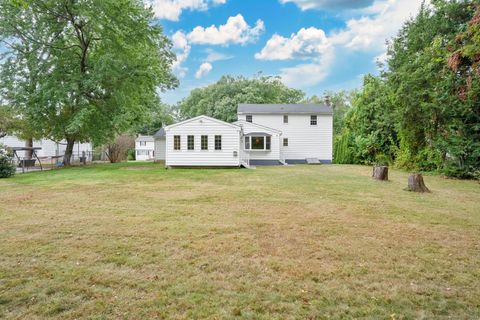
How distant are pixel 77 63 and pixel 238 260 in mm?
19544

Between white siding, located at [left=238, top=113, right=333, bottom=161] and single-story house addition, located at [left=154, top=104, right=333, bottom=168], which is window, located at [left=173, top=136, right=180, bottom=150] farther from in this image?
white siding, located at [left=238, top=113, right=333, bottom=161]

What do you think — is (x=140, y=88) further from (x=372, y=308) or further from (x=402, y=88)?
(x=372, y=308)

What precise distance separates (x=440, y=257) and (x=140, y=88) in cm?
1929

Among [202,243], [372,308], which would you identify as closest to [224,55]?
[202,243]

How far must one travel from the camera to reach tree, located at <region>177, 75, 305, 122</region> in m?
34.8

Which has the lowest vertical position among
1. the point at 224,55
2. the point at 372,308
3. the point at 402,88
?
the point at 372,308

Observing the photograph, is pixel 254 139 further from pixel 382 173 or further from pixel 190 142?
pixel 382 173

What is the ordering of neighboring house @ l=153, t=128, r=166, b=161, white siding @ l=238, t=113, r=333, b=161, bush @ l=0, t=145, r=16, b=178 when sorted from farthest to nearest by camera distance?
1. neighboring house @ l=153, t=128, r=166, b=161
2. white siding @ l=238, t=113, r=333, b=161
3. bush @ l=0, t=145, r=16, b=178

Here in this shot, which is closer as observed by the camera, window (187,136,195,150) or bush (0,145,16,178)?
bush (0,145,16,178)

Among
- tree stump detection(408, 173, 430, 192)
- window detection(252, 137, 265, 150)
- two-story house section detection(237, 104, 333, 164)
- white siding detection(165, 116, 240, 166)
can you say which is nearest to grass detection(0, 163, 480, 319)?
tree stump detection(408, 173, 430, 192)

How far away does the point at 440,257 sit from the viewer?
12.6 ft

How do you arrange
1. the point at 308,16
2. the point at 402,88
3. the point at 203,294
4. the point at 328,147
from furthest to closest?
the point at 328,147 < the point at 308,16 < the point at 402,88 < the point at 203,294

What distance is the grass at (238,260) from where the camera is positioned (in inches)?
104

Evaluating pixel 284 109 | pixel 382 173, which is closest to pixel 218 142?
pixel 382 173
